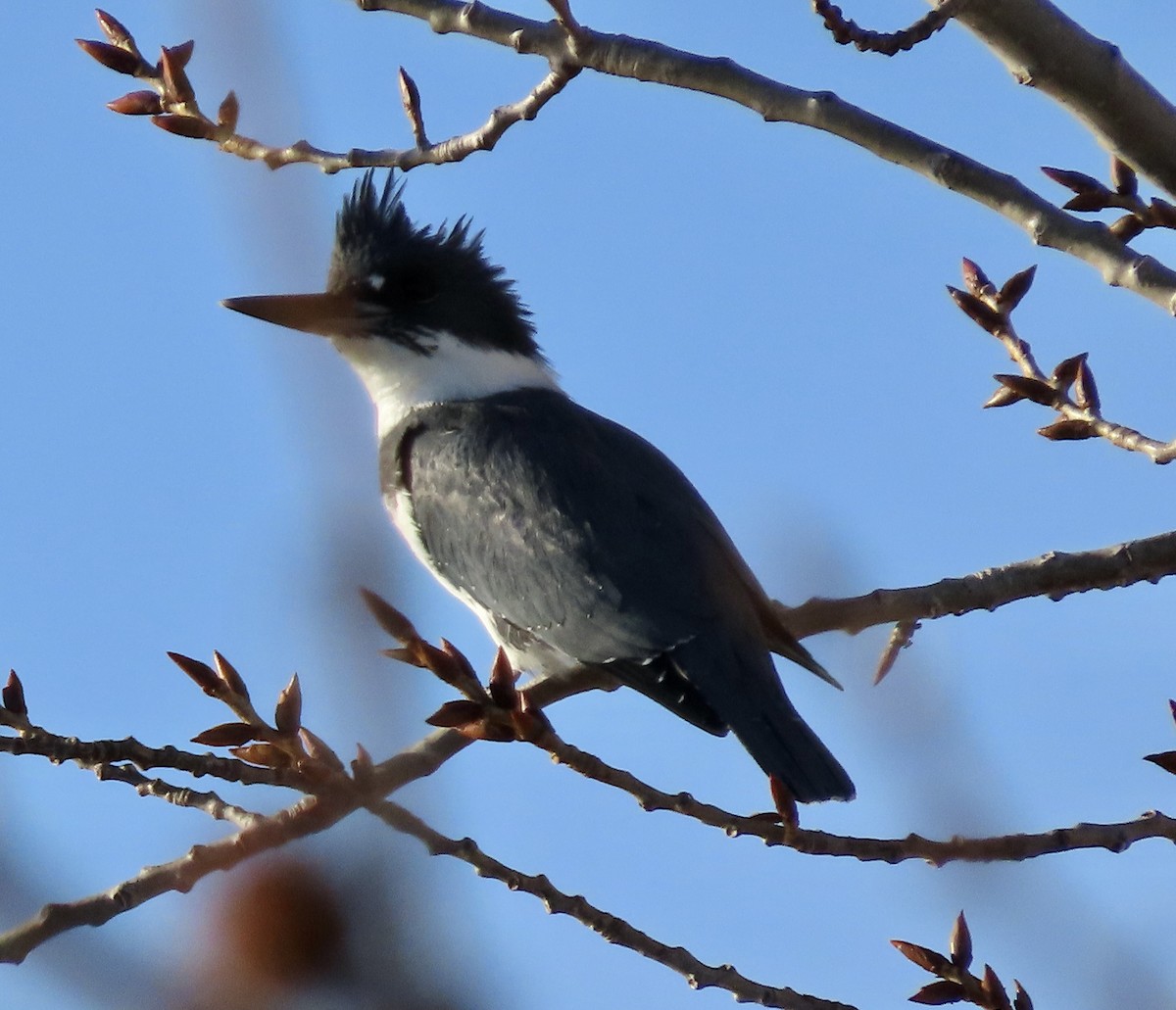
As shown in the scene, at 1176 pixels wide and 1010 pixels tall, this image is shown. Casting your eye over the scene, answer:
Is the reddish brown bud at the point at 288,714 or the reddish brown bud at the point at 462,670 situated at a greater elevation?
the reddish brown bud at the point at 462,670

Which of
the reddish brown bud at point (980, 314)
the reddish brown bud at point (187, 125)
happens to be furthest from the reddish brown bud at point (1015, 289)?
the reddish brown bud at point (187, 125)

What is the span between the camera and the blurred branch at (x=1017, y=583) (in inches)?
124

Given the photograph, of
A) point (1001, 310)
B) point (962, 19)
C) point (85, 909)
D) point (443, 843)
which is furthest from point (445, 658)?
point (1001, 310)

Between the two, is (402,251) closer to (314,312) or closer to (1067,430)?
(314,312)

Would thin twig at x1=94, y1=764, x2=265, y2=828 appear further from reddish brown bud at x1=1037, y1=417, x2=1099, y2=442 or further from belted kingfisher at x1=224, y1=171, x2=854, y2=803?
reddish brown bud at x1=1037, y1=417, x2=1099, y2=442

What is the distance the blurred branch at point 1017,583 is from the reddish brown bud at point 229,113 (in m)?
1.59

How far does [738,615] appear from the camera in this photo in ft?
11.8

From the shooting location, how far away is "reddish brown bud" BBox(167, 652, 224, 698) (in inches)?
95.7

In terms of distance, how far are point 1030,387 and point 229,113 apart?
1.73 meters

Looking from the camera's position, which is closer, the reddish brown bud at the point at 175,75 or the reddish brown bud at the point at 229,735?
the reddish brown bud at the point at 229,735

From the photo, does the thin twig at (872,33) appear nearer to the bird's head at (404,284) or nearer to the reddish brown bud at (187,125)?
the reddish brown bud at (187,125)

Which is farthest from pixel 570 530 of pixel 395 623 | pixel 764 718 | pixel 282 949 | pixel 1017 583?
pixel 282 949

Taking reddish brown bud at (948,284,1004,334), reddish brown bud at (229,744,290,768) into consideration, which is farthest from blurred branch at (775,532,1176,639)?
reddish brown bud at (229,744,290,768)

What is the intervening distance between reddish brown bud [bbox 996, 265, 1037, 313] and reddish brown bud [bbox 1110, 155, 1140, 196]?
0.31 m
